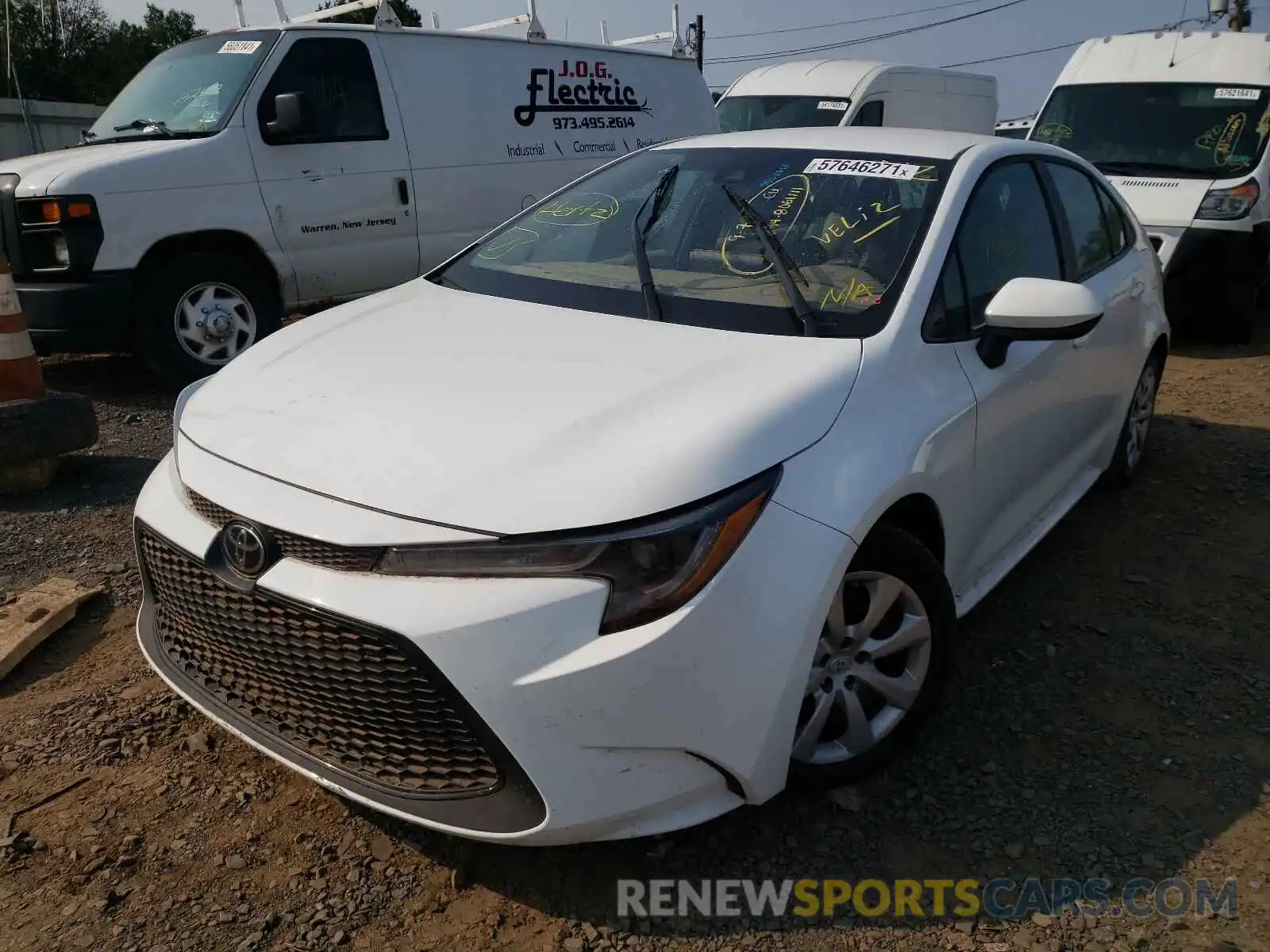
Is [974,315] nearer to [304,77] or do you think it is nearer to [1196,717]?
[1196,717]

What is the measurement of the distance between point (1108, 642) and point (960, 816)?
3.97 ft

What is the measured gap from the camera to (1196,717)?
3023 millimetres

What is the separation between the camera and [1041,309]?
275 centimetres

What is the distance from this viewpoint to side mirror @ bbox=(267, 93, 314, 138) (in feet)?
19.8

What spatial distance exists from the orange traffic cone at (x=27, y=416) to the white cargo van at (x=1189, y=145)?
715 centimetres

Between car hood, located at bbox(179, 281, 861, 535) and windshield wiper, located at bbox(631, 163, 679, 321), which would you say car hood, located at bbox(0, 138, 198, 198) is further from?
windshield wiper, located at bbox(631, 163, 679, 321)

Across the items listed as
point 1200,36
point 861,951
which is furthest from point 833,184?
point 1200,36

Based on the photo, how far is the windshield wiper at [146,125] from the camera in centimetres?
616

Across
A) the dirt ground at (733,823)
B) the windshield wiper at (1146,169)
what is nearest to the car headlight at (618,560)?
the dirt ground at (733,823)

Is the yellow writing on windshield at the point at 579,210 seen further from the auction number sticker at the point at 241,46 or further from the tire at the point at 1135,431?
the auction number sticker at the point at 241,46

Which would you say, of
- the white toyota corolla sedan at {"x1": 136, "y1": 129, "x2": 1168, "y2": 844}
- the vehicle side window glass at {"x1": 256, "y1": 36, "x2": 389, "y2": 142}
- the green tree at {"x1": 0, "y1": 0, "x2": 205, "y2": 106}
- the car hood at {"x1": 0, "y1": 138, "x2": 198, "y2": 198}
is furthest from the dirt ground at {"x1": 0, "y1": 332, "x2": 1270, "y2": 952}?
the green tree at {"x1": 0, "y1": 0, "x2": 205, "y2": 106}

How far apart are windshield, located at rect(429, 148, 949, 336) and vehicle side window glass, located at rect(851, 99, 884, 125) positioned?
924 cm

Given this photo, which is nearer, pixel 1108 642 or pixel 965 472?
pixel 965 472

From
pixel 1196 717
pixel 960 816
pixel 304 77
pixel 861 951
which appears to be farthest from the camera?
pixel 304 77
